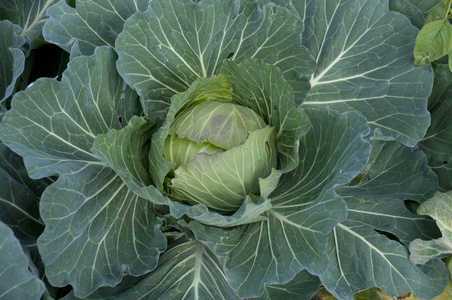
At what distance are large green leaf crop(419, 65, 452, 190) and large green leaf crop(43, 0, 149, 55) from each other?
53.4 inches

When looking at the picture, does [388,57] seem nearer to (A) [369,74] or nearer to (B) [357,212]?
(A) [369,74]

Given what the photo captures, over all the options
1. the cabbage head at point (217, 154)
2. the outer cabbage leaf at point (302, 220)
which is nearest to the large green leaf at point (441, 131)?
the outer cabbage leaf at point (302, 220)

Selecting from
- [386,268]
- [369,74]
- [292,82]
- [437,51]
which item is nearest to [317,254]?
[386,268]

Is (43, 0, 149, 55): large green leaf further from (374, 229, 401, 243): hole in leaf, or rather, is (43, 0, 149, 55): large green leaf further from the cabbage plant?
(374, 229, 401, 243): hole in leaf

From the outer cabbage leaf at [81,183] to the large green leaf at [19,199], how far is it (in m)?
0.22

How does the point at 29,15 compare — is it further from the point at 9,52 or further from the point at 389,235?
the point at 389,235

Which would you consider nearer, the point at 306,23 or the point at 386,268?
the point at 386,268

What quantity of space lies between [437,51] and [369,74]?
0.27m

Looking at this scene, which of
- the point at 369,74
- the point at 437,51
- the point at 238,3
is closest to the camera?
the point at 238,3

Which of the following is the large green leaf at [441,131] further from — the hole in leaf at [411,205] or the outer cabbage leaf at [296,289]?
the outer cabbage leaf at [296,289]

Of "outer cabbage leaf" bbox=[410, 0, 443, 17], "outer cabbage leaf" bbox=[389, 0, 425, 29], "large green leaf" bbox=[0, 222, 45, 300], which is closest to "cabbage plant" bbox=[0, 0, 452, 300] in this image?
"large green leaf" bbox=[0, 222, 45, 300]

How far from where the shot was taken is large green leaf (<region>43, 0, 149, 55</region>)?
5.56ft

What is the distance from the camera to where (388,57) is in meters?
1.83

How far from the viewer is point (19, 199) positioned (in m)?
1.62
